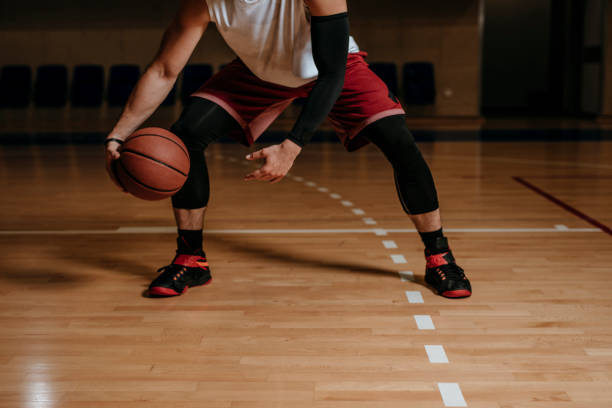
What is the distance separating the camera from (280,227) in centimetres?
374

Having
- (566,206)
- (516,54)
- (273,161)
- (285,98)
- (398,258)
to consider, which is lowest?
(566,206)

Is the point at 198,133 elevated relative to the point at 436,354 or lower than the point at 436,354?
elevated

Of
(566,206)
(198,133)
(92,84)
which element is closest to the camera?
(198,133)

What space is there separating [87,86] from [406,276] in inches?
336

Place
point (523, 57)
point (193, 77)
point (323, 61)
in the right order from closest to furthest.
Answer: point (323, 61) < point (193, 77) < point (523, 57)

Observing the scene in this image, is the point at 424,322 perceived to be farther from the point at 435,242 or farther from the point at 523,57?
the point at 523,57

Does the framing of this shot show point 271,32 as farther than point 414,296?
No

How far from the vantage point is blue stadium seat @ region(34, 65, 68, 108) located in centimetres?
1016

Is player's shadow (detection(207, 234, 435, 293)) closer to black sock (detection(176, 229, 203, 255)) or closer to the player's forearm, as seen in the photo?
black sock (detection(176, 229, 203, 255))

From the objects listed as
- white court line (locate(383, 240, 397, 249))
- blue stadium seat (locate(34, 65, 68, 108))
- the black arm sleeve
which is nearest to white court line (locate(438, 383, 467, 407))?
the black arm sleeve

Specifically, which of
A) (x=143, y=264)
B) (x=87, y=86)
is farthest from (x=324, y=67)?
(x=87, y=86)

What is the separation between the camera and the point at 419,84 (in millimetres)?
10359

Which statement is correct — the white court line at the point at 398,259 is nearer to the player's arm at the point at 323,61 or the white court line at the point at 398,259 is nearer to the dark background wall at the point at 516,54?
the player's arm at the point at 323,61

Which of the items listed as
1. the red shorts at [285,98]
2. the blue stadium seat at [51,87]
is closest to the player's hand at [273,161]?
the red shorts at [285,98]
